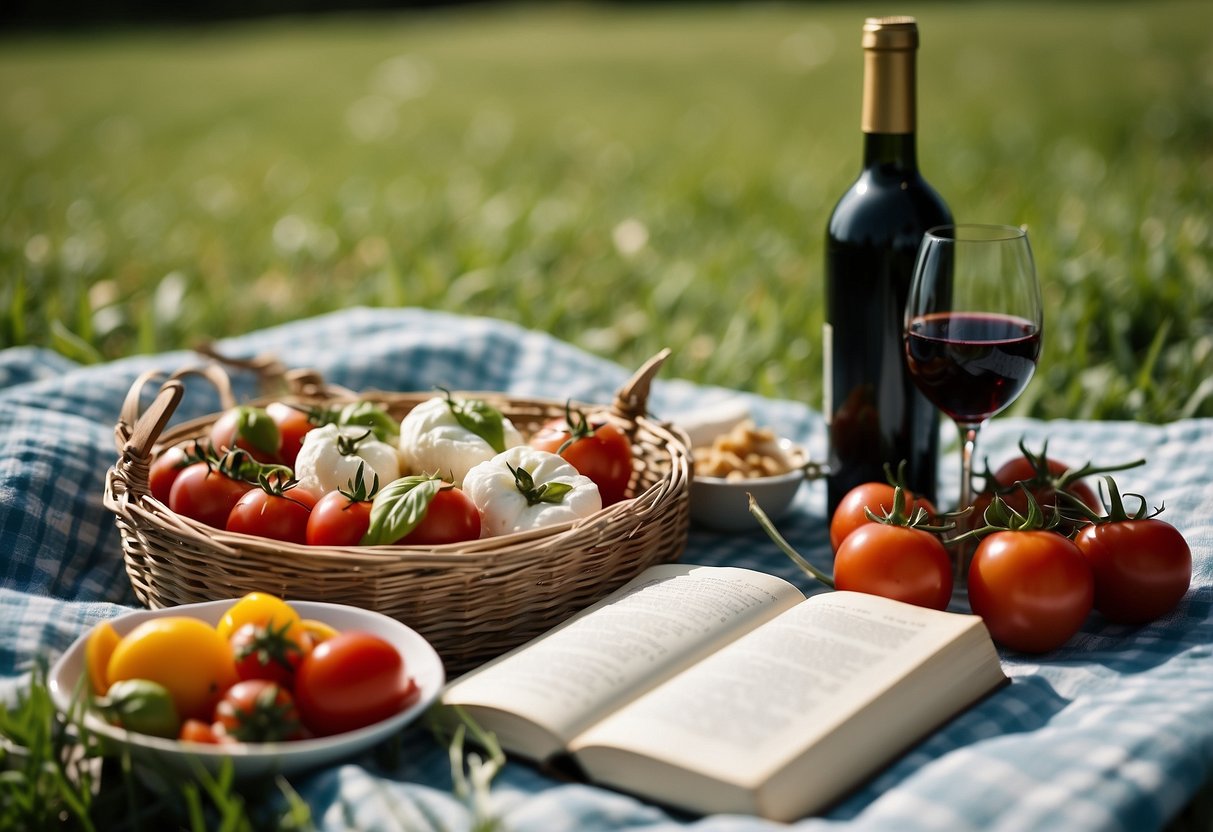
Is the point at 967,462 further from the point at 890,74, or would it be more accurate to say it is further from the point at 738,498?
the point at 890,74

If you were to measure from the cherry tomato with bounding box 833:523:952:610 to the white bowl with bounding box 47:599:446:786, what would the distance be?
68 cm

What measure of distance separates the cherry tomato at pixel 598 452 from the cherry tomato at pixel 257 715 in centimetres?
77

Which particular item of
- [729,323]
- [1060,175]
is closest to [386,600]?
[729,323]

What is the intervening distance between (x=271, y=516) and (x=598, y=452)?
1.88 feet

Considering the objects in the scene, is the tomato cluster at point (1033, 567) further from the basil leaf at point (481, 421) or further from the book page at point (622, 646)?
the basil leaf at point (481, 421)

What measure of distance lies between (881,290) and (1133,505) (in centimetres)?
70

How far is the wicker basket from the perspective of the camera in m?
1.81

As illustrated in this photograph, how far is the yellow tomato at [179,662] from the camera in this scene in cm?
156

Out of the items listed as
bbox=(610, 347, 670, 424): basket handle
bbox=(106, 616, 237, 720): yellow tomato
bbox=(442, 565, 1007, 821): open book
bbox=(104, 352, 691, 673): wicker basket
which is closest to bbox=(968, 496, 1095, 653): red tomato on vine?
bbox=(442, 565, 1007, 821): open book

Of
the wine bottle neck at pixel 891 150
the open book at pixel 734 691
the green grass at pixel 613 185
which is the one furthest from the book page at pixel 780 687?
the green grass at pixel 613 185

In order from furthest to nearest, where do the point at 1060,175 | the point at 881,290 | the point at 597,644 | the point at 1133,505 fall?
the point at 1060,175, the point at 1133,505, the point at 881,290, the point at 597,644

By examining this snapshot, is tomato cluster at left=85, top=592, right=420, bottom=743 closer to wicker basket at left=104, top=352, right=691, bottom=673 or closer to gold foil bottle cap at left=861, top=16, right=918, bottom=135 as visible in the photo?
wicker basket at left=104, top=352, right=691, bottom=673

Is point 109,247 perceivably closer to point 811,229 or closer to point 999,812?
point 811,229

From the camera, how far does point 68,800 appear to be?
155 cm
